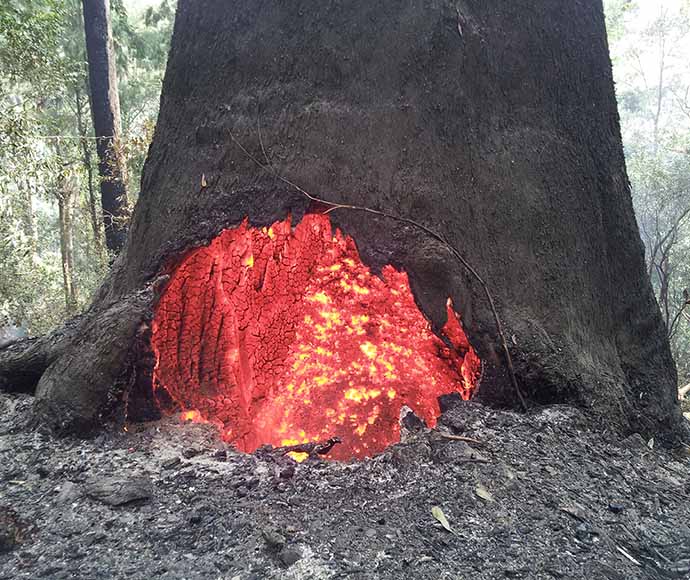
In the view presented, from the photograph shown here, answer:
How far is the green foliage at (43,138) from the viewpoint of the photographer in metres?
6.78

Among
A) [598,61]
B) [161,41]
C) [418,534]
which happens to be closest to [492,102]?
[598,61]

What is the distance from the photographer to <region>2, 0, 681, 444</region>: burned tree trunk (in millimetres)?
2107

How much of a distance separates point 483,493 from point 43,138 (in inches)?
306

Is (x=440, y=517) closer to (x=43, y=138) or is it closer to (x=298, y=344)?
(x=298, y=344)

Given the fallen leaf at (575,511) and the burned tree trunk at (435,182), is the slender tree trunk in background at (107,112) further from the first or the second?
the fallen leaf at (575,511)

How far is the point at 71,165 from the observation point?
9477 mm

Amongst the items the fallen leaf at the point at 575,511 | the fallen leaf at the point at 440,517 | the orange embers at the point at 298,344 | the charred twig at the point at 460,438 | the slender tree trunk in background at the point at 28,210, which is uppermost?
the slender tree trunk in background at the point at 28,210

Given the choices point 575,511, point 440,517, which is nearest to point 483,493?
point 440,517

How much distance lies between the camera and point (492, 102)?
2281 millimetres

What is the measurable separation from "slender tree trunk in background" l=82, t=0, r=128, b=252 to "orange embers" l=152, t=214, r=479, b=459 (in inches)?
251

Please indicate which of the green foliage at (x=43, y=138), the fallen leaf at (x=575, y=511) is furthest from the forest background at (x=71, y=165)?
the fallen leaf at (x=575, y=511)

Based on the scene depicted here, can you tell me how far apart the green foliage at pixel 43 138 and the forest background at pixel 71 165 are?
0.8 inches

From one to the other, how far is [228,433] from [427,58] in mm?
1986

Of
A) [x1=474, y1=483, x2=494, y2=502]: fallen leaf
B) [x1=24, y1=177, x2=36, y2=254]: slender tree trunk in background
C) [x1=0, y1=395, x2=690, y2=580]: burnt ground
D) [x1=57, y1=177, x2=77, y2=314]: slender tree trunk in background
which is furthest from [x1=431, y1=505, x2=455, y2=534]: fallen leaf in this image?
[x1=57, y1=177, x2=77, y2=314]: slender tree trunk in background
